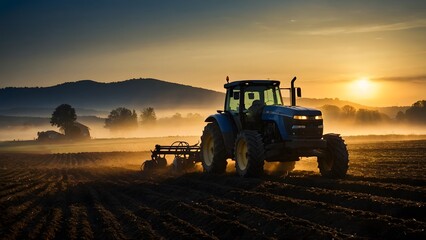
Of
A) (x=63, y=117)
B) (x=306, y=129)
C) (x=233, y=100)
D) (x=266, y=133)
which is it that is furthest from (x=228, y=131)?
(x=63, y=117)

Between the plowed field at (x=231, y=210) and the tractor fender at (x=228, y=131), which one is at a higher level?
the tractor fender at (x=228, y=131)

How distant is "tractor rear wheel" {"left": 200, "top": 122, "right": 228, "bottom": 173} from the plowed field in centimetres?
71

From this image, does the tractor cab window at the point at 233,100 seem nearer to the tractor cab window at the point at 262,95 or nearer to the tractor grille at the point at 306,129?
the tractor cab window at the point at 262,95

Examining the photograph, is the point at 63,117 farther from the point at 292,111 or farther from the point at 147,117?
the point at 292,111

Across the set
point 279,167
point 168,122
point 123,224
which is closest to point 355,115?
point 168,122

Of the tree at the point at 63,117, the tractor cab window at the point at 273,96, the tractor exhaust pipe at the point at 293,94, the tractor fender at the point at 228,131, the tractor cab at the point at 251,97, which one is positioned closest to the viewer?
the tractor exhaust pipe at the point at 293,94

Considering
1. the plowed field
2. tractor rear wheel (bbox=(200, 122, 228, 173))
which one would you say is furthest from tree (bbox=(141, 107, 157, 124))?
the plowed field

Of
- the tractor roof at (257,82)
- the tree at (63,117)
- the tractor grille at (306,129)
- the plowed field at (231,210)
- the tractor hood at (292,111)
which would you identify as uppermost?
the tree at (63,117)

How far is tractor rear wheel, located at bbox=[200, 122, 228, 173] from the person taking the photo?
16328 millimetres

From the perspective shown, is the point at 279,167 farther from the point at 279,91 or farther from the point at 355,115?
the point at 355,115

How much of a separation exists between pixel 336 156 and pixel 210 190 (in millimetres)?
3456

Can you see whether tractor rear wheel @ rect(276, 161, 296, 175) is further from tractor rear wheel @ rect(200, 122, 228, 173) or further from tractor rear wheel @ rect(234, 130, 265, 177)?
tractor rear wheel @ rect(234, 130, 265, 177)

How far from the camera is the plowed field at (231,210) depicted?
868 centimetres

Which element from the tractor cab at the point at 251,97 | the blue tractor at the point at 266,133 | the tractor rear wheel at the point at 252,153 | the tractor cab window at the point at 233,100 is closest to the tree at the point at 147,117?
the blue tractor at the point at 266,133
